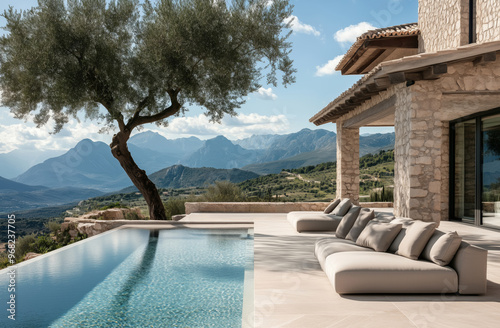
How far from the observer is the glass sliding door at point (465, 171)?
31.3ft

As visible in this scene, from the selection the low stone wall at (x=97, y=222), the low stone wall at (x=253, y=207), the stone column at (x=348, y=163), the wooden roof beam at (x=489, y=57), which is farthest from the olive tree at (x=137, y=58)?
the wooden roof beam at (x=489, y=57)

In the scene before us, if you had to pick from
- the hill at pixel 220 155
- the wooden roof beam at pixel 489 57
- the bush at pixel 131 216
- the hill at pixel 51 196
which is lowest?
the hill at pixel 51 196

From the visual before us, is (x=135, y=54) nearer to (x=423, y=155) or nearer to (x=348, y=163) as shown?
(x=348, y=163)

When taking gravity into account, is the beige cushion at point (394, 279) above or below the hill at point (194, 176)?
below

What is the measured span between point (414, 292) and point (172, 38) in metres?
8.84

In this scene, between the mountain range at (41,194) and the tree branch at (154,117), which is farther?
the mountain range at (41,194)

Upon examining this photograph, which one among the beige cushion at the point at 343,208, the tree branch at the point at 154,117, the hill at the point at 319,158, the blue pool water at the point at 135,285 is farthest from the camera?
the hill at the point at 319,158

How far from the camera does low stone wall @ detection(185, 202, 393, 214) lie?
13.2 metres

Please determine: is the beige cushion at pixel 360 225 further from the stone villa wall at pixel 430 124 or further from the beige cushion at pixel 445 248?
the stone villa wall at pixel 430 124

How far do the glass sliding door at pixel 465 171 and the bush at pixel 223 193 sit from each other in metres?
7.03

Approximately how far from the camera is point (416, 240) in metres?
4.38

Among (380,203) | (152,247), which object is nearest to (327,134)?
(380,203)

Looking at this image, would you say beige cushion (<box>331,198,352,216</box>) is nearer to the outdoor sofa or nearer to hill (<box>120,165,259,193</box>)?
the outdoor sofa

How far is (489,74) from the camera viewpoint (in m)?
7.49
